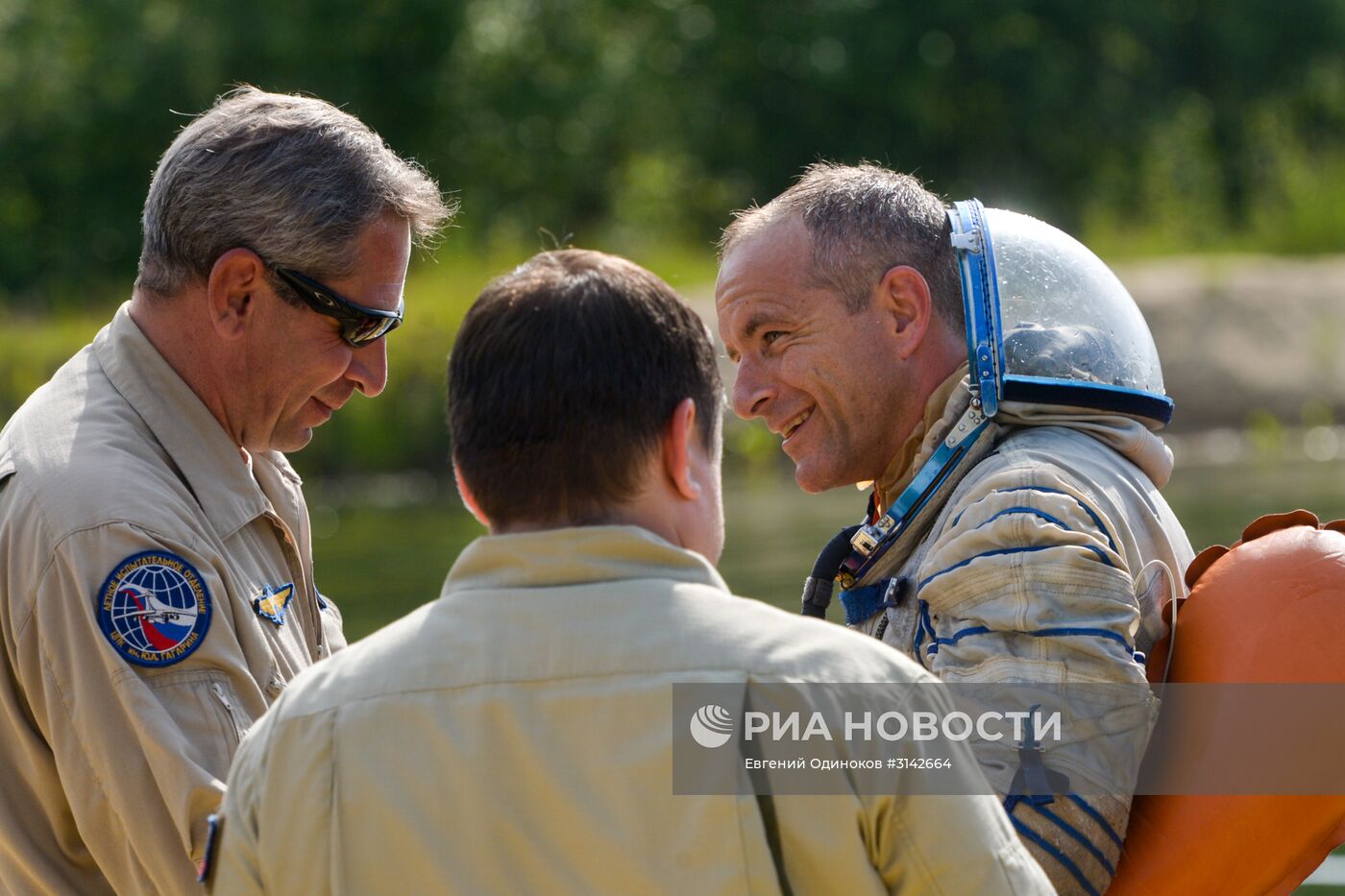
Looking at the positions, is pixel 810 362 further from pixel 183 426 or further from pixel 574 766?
pixel 574 766

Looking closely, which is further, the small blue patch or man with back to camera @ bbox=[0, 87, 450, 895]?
the small blue patch

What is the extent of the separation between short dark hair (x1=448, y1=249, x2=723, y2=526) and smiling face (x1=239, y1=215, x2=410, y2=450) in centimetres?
110

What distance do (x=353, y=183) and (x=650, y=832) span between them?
150cm

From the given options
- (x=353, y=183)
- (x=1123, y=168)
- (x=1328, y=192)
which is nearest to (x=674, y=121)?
(x=1123, y=168)

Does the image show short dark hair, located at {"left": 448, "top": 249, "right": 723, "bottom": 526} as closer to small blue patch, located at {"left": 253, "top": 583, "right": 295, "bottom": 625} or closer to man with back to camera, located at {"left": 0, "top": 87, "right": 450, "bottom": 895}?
man with back to camera, located at {"left": 0, "top": 87, "right": 450, "bottom": 895}

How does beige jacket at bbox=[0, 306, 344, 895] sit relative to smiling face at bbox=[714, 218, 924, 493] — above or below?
below

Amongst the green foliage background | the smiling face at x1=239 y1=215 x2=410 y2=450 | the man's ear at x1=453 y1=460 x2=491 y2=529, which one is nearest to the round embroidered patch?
the smiling face at x1=239 y1=215 x2=410 y2=450

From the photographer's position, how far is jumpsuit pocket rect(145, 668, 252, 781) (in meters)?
2.51

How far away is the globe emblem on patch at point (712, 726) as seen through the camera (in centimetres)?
181

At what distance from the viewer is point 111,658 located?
8.16 feet

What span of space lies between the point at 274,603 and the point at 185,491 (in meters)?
0.23

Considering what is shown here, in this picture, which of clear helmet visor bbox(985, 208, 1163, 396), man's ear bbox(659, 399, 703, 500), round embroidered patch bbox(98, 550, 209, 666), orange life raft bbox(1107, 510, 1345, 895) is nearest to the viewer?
man's ear bbox(659, 399, 703, 500)

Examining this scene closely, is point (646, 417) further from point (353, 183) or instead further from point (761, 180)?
point (761, 180)

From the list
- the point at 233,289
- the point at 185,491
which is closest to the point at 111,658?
the point at 185,491
